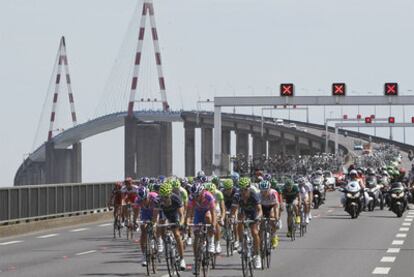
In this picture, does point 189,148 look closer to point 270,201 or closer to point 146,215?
point 270,201

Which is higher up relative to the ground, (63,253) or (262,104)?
(262,104)

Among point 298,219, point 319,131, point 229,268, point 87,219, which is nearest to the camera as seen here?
point 229,268

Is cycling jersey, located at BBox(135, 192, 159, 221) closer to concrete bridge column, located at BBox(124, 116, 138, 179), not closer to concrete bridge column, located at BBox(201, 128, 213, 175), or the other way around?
concrete bridge column, located at BBox(124, 116, 138, 179)

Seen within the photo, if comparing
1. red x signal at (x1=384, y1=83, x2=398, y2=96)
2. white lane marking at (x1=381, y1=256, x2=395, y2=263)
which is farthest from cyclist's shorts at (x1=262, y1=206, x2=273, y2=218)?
red x signal at (x1=384, y1=83, x2=398, y2=96)

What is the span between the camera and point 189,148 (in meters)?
150

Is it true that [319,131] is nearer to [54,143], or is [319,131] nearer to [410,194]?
[54,143]

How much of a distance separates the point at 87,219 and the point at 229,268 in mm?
20717

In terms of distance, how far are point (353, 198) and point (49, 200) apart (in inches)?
366

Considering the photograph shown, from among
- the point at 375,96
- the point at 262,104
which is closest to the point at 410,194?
the point at 375,96

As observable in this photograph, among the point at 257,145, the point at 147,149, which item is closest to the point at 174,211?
the point at 147,149

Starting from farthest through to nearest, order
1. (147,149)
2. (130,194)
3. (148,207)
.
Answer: (147,149)
(130,194)
(148,207)

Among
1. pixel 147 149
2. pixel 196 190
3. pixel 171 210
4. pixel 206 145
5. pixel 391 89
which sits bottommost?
pixel 171 210

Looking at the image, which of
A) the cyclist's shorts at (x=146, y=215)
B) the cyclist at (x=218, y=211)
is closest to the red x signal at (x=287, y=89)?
the cyclist at (x=218, y=211)

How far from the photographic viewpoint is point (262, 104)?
73.9 m
